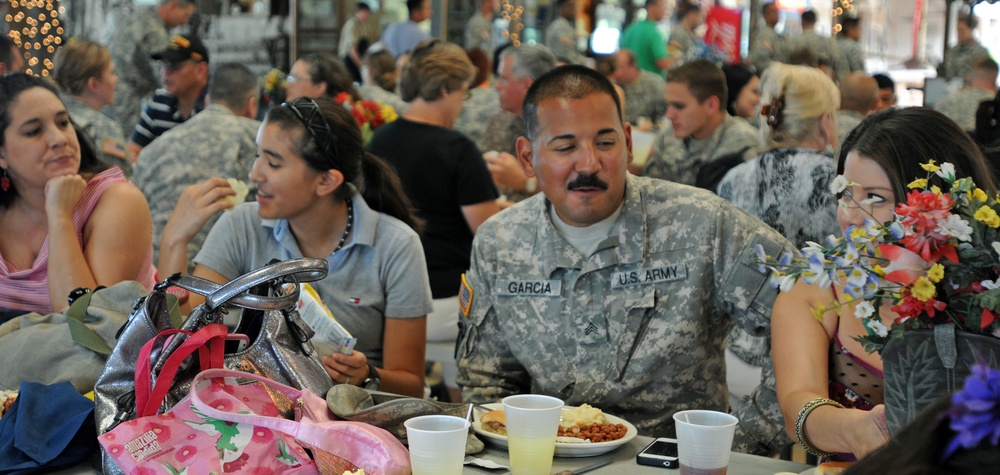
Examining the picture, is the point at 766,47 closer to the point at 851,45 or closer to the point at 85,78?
the point at 851,45

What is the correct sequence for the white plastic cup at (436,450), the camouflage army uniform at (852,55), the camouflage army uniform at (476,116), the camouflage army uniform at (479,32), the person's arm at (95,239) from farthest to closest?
the camouflage army uniform at (479,32) < the camouflage army uniform at (852,55) < the camouflage army uniform at (476,116) < the person's arm at (95,239) < the white plastic cup at (436,450)

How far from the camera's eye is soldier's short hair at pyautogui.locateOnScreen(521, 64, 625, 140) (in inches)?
98.0

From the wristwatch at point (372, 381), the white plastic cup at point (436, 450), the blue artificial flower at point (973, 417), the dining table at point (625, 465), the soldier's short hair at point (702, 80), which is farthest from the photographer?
the soldier's short hair at point (702, 80)

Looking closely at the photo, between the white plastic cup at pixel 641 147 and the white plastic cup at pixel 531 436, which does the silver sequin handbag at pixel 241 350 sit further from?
the white plastic cup at pixel 641 147

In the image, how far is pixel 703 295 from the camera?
8.02ft

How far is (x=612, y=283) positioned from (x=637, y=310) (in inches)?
3.6

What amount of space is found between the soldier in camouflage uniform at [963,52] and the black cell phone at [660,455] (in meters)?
10.8

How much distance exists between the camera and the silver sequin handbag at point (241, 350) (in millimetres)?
1759

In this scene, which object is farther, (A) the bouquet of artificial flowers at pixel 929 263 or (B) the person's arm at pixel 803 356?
(B) the person's arm at pixel 803 356

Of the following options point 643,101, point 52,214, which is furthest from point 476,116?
point 52,214

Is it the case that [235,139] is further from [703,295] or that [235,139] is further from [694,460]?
[694,460]

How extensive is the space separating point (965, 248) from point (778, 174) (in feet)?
7.50

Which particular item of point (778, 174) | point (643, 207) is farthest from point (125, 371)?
point (778, 174)

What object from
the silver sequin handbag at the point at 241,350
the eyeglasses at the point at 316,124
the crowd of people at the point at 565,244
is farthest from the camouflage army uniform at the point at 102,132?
the silver sequin handbag at the point at 241,350
